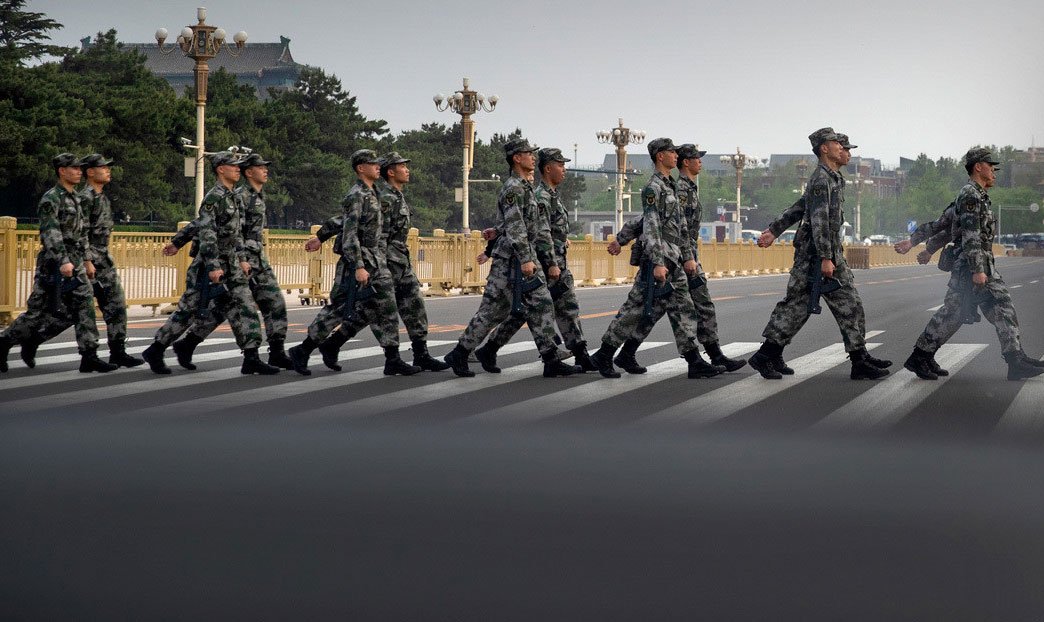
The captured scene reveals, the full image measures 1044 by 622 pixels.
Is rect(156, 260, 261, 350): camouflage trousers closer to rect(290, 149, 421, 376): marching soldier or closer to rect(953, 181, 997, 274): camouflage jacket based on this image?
rect(290, 149, 421, 376): marching soldier

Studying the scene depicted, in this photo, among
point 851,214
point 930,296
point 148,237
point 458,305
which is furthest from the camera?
point 851,214

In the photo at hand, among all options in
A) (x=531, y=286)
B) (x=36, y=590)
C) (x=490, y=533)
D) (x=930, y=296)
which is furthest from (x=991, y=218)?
(x=930, y=296)

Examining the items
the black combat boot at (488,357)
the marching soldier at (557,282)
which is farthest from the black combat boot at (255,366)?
the marching soldier at (557,282)

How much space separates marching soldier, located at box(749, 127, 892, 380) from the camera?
1212 cm

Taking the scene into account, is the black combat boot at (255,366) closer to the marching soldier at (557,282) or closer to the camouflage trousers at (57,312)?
the camouflage trousers at (57,312)

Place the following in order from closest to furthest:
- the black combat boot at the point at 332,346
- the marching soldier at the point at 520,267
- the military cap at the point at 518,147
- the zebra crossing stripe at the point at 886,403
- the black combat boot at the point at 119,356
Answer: the zebra crossing stripe at the point at 886,403, the marching soldier at the point at 520,267, the military cap at the point at 518,147, the black combat boot at the point at 332,346, the black combat boot at the point at 119,356

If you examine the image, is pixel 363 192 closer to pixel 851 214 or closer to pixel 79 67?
pixel 79 67

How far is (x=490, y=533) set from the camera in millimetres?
6156

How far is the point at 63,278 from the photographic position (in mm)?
12422

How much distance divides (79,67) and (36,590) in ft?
216

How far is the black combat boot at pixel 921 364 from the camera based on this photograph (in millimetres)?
12588

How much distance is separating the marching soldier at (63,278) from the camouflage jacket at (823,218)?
18.7 ft

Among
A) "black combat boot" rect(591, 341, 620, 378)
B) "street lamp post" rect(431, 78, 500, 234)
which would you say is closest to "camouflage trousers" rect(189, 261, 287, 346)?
"black combat boot" rect(591, 341, 620, 378)

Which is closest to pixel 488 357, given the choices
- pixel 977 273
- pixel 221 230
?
pixel 221 230
